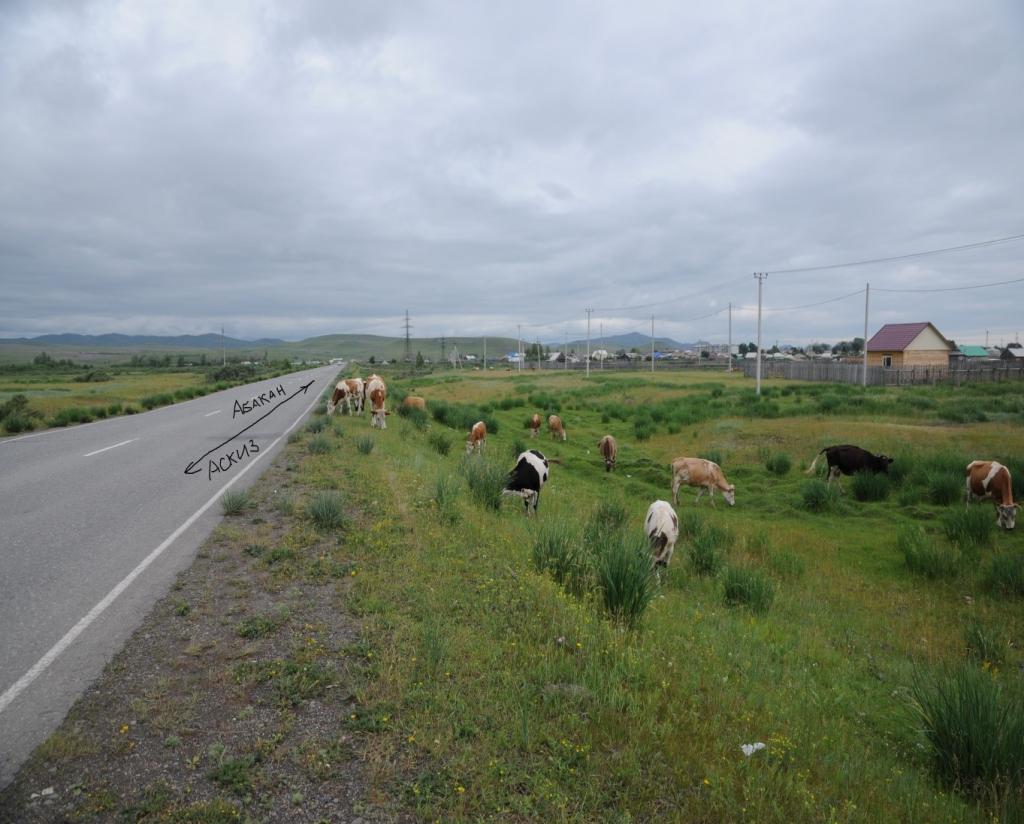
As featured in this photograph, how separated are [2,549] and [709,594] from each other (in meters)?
9.55

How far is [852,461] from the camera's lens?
55.3 feet

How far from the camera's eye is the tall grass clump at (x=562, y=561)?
671 cm

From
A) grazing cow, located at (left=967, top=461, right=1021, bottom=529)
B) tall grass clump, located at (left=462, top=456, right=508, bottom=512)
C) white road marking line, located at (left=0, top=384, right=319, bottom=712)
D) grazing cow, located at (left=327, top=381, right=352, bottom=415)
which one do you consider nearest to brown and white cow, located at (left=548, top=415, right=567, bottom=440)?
grazing cow, located at (left=327, top=381, right=352, bottom=415)

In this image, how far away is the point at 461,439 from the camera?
23188 mm

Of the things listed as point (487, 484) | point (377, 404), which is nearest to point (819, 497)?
point (487, 484)

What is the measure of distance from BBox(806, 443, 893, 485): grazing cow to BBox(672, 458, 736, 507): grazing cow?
324 centimetres

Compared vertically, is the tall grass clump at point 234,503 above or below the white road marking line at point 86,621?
above

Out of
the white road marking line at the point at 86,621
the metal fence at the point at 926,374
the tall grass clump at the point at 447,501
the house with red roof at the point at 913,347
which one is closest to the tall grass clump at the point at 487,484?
the tall grass clump at the point at 447,501

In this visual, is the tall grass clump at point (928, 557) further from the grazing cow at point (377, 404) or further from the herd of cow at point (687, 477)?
the grazing cow at point (377, 404)

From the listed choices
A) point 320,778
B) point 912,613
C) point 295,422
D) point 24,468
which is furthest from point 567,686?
point 295,422

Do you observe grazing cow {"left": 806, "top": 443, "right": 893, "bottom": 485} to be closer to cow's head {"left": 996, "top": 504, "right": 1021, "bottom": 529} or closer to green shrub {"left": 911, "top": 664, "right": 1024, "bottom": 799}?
cow's head {"left": 996, "top": 504, "right": 1021, "bottom": 529}

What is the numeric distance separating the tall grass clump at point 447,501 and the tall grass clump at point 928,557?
8.31 metres

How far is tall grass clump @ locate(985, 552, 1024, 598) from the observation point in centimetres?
909

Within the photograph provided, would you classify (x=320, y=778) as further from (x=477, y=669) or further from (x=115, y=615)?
(x=115, y=615)
